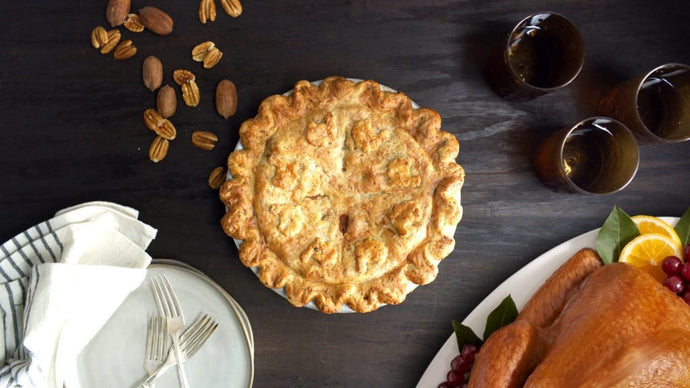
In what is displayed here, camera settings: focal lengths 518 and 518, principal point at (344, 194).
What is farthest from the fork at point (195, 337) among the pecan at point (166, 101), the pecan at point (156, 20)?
the pecan at point (156, 20)

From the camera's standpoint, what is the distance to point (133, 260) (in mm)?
1333

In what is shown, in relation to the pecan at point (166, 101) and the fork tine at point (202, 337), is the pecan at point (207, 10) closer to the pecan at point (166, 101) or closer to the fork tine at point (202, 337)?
the pecan at point (166, 101)

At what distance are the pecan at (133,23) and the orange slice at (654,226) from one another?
1476 millimetres

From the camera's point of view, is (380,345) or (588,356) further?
(380,345)

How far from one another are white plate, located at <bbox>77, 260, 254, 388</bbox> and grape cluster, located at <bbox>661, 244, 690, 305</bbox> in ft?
3.57

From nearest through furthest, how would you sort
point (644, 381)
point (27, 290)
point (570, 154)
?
1. point (644, 381)
2. point (27, 290)
3. point (570, 154)

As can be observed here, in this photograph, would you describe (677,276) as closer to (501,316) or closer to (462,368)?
(501,316)

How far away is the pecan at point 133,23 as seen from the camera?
1.46 metres

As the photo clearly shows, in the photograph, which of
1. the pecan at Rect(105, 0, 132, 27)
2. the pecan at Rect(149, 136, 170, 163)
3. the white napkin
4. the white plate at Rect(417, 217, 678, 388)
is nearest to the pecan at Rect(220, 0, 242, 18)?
the pecan at Rect(105, 0, 132, 27)

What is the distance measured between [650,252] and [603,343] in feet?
1.23

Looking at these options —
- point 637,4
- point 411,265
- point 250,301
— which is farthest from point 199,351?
point 637,4

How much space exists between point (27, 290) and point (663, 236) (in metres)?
1.65

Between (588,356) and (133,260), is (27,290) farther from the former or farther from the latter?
(588,356)

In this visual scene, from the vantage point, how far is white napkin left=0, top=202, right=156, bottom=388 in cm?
122
